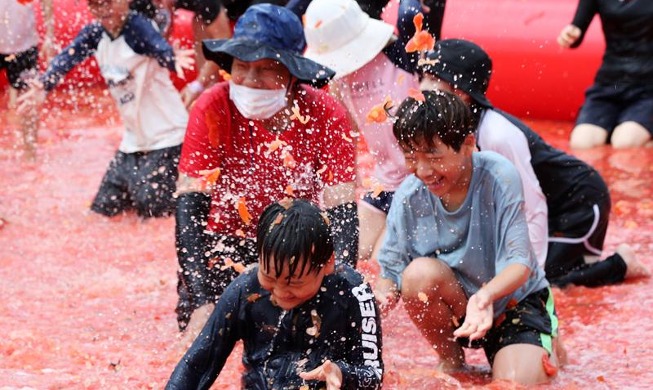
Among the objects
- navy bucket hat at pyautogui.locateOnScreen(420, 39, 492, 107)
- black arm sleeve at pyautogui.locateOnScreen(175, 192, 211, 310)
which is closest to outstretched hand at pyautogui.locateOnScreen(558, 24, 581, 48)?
navy bucket hat at pyautogui.locateOnScreen(420, 39, 492, 107)

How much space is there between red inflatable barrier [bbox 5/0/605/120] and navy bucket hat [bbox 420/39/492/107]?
15.1 feet

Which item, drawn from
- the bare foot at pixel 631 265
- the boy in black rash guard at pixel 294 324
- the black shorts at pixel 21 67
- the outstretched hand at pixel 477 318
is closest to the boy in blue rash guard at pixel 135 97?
the black shorts at pixel 21 67

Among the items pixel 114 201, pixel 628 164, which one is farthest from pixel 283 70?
pixel 628 164

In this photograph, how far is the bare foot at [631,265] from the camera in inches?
220

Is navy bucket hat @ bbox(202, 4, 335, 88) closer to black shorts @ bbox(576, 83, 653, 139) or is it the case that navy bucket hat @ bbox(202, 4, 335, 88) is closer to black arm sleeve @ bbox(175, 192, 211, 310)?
black arm sleeve @ bbox(175, 192, 211, 310)

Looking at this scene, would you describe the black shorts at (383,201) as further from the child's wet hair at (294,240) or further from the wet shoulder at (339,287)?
the child's wet hair at (294,240)

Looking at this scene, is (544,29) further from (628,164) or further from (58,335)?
(58,335)

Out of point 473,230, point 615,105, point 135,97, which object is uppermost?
point 473,230

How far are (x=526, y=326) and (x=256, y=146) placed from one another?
1211 millimetres

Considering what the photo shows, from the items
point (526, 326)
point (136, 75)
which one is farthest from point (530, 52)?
point (526, 326)

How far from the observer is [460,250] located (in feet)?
13.7

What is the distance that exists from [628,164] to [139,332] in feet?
13.4

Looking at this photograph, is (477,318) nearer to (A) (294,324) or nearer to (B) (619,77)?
(A) (294,324)

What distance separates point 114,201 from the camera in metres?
7.21
